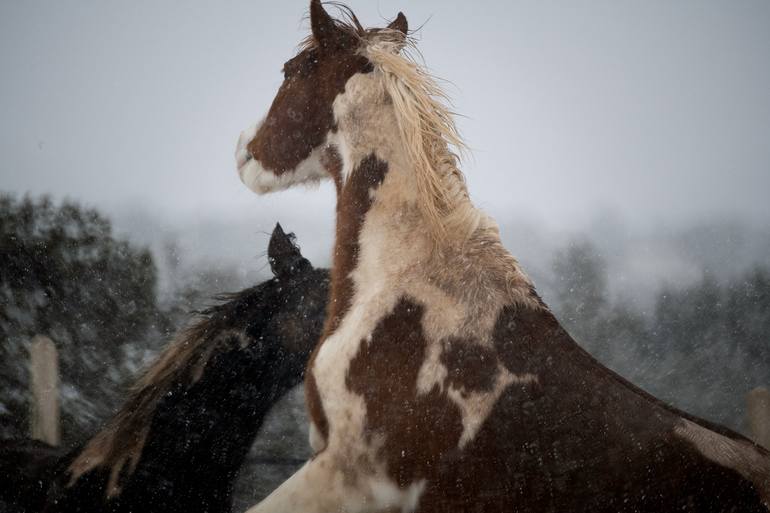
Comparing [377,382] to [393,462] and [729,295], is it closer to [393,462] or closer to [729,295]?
[393,462]

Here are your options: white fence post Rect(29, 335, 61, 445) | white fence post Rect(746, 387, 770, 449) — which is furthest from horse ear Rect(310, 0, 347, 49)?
white fence post Rect(746, 387, 770, 449)

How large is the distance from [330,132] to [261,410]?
5.29 feet

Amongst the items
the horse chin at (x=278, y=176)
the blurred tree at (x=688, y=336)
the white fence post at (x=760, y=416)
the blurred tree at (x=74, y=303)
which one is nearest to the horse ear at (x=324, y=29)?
the horse chin at (x=278, y=176)

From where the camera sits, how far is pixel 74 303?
689 centimetres

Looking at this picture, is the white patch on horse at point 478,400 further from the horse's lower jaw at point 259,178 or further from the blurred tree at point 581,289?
the blurred tree at point 581,289

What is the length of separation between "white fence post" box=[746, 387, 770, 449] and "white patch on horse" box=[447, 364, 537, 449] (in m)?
4.34

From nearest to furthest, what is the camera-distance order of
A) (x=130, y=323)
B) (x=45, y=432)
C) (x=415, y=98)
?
(x=415, y=98) → (x=45, y=432) → (x=130, y=323)

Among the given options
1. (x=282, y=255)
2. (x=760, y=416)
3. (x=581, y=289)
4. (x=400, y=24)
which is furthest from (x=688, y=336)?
(x=400, y=24)

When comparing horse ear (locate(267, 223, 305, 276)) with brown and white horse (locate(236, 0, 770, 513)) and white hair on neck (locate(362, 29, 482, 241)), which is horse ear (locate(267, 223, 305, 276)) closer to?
brown and white horse (locate(236, 0, 770, 513))

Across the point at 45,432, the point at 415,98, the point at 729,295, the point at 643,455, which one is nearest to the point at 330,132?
the point at 415,98

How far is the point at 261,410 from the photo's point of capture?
10.4 feet

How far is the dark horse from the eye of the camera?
2.71 m

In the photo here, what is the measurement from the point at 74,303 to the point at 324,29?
18.9 ft

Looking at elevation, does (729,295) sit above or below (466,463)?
above
